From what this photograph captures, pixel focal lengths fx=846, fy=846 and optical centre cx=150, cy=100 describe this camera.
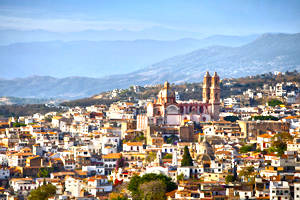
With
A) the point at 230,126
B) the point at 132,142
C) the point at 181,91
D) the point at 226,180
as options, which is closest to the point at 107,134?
the point at 132,142

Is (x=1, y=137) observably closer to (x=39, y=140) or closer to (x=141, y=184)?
(x=39, y=140)

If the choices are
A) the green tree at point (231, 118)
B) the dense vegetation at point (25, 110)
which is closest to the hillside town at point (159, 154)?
the green tree at point (231, 118)

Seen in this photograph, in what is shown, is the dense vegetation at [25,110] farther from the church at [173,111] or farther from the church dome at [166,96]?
the church dome at [166,96]

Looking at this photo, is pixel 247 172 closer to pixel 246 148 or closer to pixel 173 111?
pixel 246 148

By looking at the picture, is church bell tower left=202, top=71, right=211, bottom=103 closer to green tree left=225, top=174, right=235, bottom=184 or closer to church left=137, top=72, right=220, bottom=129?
church left=137, top=72, right=220, bottom=129

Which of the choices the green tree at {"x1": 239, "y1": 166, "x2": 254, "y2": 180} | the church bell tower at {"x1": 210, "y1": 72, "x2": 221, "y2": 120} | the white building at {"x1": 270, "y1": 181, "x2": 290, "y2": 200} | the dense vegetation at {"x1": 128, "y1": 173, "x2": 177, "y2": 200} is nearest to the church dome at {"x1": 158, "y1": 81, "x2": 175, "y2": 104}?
the church bell tower at {"x1": 210, "y1": 72, "x2": 221, "y2": 120}
